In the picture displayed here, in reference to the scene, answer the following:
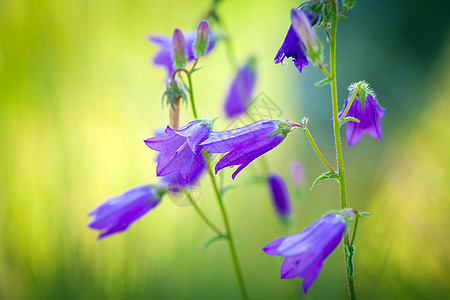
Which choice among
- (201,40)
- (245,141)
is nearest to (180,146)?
(245,141)

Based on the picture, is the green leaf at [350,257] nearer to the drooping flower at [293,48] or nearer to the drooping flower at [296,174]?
the drooping flower at [293,48]

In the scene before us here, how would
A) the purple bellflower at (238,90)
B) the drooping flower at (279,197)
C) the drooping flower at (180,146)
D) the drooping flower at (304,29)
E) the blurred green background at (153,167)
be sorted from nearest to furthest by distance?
the drooping flower at (304,29) → the drooping flower at (180,146) → the drooping flower at (279,197) → the blurred green background at (153,167) → the purple bellflower at (238,90)

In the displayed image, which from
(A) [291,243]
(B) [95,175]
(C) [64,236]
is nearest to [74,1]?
(B) [95,175]

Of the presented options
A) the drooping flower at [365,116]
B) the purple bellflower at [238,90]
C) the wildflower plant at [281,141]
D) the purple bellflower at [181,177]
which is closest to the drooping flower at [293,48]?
the wildflower plant at [281,141]

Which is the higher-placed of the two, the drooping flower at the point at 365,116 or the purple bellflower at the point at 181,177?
the drooping flower at the point at 365,116

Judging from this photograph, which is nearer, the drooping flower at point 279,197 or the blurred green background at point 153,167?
the drooping flower at point 279,197

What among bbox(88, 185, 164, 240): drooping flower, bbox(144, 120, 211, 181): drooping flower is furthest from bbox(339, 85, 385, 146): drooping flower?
bbox(88, 185, 164, 240): drooping flower

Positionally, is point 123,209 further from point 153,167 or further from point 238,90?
point 153,167

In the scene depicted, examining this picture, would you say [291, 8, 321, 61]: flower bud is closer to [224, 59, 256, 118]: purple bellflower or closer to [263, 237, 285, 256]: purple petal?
[263, 237, 285, 256]: purple petal
